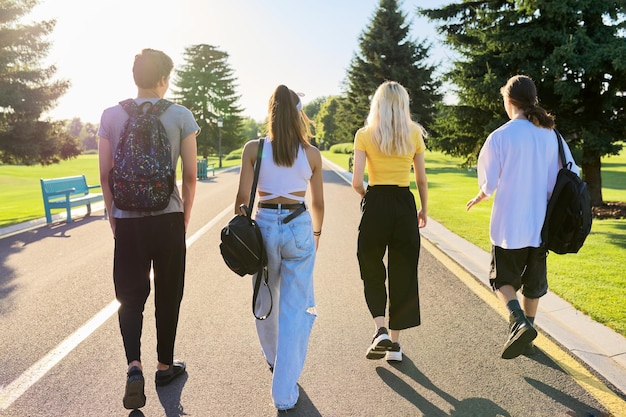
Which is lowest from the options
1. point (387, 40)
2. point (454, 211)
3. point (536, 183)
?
point (454, 211)

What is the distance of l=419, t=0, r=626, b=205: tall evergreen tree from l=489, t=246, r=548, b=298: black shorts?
848 cm

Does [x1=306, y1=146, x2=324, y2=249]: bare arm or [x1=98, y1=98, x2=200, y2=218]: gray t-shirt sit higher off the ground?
[x1=98, y1=98, x2=200, y2=218]: gray t-shirt

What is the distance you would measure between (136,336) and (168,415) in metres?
0.55

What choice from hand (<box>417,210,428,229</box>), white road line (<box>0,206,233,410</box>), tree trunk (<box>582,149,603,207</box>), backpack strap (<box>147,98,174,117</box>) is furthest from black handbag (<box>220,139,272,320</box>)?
tree trunk (<box>582,149,603,207</box>)

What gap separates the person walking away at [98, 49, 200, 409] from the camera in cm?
302

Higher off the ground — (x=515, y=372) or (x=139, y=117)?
(x=139, y=117)

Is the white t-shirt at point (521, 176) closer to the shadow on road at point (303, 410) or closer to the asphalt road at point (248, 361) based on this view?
the asphalt road at point (248, 361)

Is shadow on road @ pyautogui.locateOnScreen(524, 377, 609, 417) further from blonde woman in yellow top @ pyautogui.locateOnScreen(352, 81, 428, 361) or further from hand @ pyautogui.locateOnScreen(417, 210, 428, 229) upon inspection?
hand @ pyautogui.locateOnScreen(417, 210, 428, 229)

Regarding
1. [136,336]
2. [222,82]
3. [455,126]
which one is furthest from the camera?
[222,82]

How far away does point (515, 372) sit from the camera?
347 cm

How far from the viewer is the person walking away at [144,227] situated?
3.02m

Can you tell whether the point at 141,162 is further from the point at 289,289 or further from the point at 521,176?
the point at 521,176

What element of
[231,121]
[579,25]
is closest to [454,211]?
[579,25]

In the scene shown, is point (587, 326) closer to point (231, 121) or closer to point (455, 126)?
point (455, 126)
